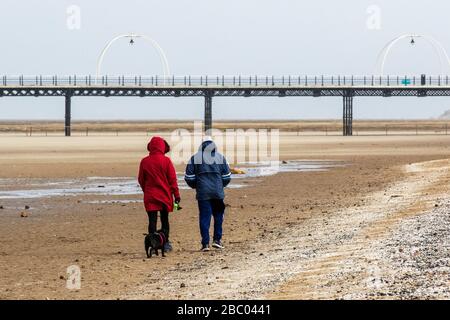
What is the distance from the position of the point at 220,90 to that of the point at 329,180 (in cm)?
6921

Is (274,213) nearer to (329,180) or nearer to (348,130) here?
(329,180)

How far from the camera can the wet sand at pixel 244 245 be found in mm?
10750

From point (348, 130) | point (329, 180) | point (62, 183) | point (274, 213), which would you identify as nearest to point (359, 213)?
point (274, 213)

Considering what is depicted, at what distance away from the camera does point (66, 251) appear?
1500cm

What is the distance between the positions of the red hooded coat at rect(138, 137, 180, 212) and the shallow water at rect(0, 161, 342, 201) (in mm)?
11604

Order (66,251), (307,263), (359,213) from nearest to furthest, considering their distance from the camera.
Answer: (307,263) → (66,251) → (359,213)

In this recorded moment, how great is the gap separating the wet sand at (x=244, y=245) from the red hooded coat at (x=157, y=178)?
0.81 meters

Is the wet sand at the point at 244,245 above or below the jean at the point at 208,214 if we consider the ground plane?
below

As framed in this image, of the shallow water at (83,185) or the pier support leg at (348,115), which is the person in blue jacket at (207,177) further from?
the pier support leg at (348,115)

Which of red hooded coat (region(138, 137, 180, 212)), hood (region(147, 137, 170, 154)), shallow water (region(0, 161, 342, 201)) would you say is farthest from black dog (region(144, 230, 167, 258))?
shallow water (region(0, 161, 342, 201))

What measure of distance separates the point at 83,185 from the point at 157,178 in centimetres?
1557

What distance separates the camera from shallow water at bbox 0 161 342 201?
85.3ft

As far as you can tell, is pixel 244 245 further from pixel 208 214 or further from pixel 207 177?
pixel 207 177

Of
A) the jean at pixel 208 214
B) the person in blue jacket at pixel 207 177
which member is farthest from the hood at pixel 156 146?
the jean at pixel 208 214
